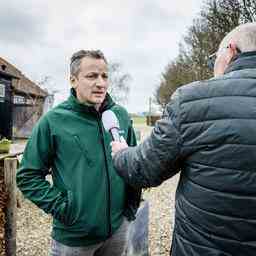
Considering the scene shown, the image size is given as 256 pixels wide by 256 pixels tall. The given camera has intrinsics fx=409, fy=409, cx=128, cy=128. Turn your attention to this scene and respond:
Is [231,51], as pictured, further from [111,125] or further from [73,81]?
[73,81]

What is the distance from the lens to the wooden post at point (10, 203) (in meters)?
4.68

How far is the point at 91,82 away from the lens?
8.92ft

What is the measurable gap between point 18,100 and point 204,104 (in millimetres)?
30259

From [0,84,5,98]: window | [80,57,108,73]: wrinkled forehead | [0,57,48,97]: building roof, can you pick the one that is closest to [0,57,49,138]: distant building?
[0,57,48,97]: building roof

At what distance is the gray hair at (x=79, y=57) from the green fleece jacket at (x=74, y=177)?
267 mm

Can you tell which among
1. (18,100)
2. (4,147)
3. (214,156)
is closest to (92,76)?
(214,156)

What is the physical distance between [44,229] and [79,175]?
481cm

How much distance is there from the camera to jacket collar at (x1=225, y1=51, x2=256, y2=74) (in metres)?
1.73

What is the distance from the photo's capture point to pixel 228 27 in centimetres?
1614

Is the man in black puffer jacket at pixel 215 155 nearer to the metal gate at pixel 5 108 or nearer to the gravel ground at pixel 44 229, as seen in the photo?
the gravel ground at pixel 44 229

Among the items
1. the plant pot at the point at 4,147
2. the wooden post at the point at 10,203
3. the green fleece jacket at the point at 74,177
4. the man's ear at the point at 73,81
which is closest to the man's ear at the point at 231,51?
the green fleece jacket at the point at 74,177

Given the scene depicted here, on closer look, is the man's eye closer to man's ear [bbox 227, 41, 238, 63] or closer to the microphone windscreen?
the microphone windscreen

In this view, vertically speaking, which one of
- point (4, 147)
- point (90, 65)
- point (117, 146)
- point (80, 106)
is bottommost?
point (4, 147)

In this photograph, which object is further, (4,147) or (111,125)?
(4,147)
